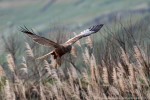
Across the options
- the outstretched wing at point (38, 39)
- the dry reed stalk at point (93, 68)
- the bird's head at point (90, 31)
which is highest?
the bird's head at point (90, 31)

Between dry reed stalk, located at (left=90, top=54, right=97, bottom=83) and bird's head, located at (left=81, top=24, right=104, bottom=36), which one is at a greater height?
bird's head, located at (left=81, top=24, right=104, bottom=36)

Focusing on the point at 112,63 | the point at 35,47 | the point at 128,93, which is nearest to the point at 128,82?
the point at 128,93

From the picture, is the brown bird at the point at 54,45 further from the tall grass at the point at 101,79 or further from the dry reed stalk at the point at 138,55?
the dry reed stalk at the point at 138,55

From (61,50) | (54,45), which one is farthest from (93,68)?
(54,45)

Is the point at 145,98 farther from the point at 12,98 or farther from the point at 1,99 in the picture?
the point at 1,99

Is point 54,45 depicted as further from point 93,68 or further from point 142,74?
point 142,74

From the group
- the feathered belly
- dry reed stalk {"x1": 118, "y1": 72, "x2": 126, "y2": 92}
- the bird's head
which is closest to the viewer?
the feathered belly

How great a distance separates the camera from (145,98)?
10.1 m

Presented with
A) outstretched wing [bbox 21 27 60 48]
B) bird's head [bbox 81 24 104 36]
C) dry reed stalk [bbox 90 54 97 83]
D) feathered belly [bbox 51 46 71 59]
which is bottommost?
dry reed stalk [bbox 90 54 97 83]

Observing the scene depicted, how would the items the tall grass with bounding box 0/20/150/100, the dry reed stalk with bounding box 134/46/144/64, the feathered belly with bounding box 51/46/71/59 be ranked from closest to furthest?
1. the feathered belly with bounding box 51/46/71/59
2. the tall grass with bounding box 0/20/150/100
3. the dry reed stalk with bounding box 134/46/144/64

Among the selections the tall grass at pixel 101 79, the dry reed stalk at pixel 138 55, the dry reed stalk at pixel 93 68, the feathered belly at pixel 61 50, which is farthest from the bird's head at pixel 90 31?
the feathered belly at pixel 61 50

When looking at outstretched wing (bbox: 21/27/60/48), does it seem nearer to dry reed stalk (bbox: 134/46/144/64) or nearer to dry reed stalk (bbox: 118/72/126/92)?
dry reed stalk (bbox: 118/72/126/92)

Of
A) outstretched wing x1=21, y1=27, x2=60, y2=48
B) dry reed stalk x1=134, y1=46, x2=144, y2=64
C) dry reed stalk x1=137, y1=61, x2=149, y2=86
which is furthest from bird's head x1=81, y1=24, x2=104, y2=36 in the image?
outstretched wing x1=21, y1=27, x2=60, y2=48

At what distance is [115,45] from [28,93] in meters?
2.01
